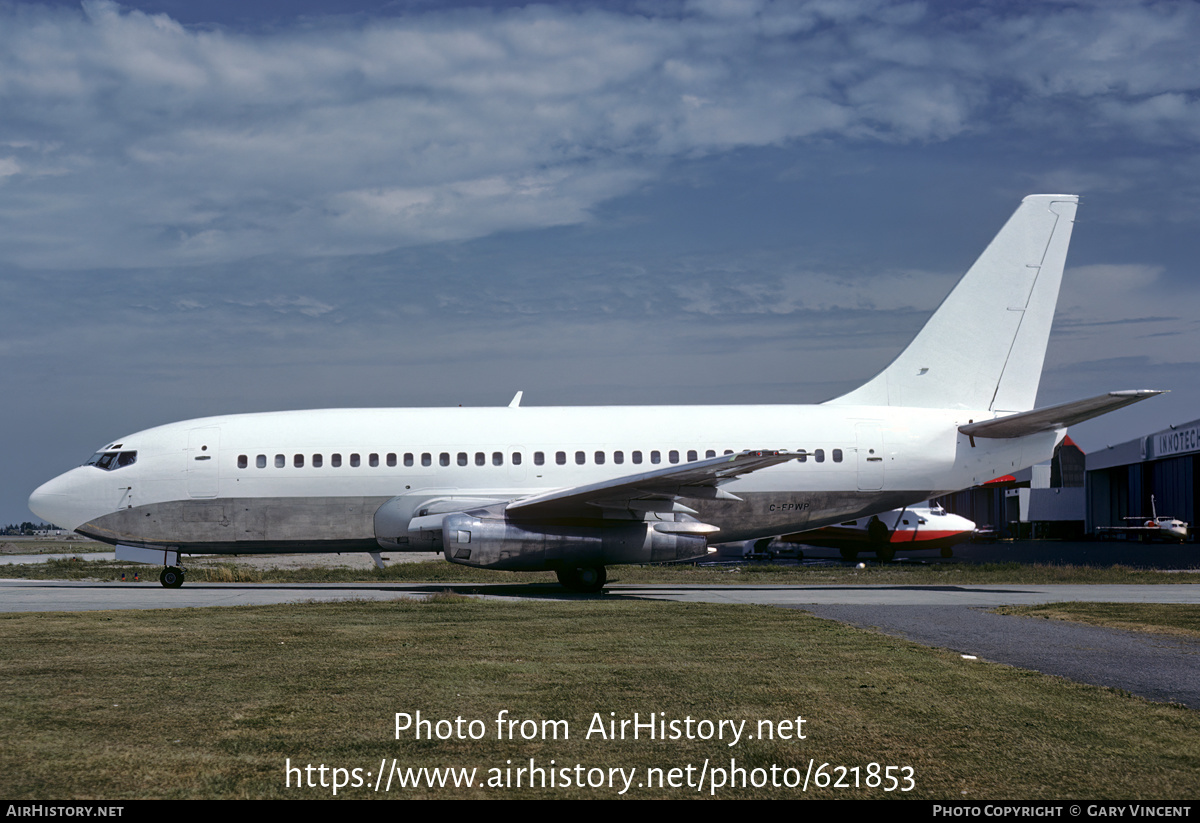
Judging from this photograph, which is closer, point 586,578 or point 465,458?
point 586,578

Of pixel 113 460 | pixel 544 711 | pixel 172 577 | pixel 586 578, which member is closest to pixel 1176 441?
pixel 586 578

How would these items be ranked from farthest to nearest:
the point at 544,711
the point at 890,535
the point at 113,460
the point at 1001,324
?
the point at 890,535 < the point at 1001,324 < the point at 113,460 < the point at 544,711

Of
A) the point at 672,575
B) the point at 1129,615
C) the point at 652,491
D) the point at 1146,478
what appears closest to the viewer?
the point at 1129,615

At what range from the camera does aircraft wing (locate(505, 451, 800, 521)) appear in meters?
16.6

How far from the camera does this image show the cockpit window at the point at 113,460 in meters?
20.0

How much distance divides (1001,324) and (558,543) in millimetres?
10782

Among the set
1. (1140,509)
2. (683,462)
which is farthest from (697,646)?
(1140,509)

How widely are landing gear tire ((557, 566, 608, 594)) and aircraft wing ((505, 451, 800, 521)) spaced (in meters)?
1.19

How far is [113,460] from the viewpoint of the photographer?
20156mm

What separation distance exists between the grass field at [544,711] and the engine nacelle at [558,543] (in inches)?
273

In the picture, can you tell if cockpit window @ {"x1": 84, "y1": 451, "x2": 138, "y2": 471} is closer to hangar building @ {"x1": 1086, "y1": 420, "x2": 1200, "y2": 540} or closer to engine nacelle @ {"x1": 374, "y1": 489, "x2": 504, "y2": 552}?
engine nacelle @ {"x1": 374, "y1": 489, "x2": 504, "y2": 552}

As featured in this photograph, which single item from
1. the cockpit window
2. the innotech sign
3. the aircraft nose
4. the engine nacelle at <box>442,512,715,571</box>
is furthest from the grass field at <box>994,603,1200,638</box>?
the innotech sign

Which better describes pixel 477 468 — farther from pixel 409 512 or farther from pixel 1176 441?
pixel 1176 441

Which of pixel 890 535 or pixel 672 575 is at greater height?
pixel 890 535
